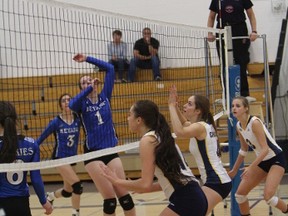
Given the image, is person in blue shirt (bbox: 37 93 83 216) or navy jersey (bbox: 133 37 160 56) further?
navy jersey (bbox: 133 37 160 56)

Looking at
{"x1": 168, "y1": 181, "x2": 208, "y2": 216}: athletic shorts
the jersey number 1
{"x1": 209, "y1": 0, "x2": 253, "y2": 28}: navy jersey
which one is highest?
{"x1": 209, "y1": 0, "x2": 253, "y2": 28}: navy jersey

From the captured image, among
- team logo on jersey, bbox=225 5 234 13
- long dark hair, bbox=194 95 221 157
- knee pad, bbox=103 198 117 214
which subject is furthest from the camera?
team logo on jersey, bbox=225 5 234 13

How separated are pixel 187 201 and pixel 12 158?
144cm

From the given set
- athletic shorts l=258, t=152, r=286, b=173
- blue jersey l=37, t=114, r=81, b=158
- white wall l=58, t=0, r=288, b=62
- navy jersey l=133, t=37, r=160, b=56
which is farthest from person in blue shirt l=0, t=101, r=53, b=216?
white wall l=58, t=0, r=288, b=62

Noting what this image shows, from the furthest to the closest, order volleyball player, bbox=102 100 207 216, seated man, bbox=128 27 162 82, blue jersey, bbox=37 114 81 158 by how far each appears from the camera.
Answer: seated man, bbox=128 27 162 82
blue jersey, bbox=37 114 81 158
volleyball player, bbox=102 100 207 216

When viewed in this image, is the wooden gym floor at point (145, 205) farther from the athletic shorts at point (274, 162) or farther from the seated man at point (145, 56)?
the seated man at point (145, 56)

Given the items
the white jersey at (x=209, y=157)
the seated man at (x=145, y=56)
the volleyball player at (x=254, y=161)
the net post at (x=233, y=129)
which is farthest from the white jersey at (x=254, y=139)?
the seated man at (x=145, y=56)

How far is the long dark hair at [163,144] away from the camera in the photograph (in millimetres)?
5172

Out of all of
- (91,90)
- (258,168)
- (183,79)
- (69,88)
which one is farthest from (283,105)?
(91,90)

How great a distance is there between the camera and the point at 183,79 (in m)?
11.7

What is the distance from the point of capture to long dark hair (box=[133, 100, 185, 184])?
517 cm

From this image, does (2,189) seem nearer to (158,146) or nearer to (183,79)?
(158,146)

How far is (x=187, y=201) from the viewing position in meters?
5.34

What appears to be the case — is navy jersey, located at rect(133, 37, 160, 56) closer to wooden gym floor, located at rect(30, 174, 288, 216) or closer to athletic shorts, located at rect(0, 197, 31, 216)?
wooden gym floor, located at rect(30, 174, 288, 216)
